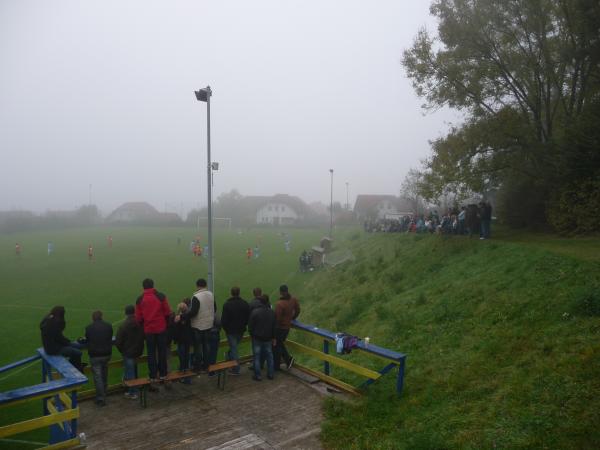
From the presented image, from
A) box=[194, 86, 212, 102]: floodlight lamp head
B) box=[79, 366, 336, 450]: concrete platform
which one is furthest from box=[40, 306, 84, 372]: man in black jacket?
box=[194, 86, 212, 102]: floodlight lamp head

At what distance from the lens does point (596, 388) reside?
5414mm

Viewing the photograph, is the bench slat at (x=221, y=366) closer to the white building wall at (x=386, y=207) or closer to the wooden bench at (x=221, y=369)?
the wooden bench at (x=221, y=369)

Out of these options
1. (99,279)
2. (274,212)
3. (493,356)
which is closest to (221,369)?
(493,356)

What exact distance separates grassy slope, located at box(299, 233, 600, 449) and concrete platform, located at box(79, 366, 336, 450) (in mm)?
544

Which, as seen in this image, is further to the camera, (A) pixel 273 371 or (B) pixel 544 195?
(B) pixel 544 195

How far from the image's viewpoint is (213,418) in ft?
21.7

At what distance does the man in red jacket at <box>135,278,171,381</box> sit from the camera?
7.43m

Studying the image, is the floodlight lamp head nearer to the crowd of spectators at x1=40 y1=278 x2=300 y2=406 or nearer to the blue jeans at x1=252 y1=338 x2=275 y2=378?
the crowd of spectators at x1=40 y1=278 x2=300 y2=406

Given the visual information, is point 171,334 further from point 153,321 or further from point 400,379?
point 400,379

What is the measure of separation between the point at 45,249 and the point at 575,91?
152ft

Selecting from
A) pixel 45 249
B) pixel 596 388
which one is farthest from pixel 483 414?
pixel 45 249

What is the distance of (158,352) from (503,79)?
1546cm

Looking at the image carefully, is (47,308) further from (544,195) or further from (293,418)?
(544,195)

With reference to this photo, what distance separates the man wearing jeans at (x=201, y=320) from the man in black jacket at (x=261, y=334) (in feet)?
2.32
